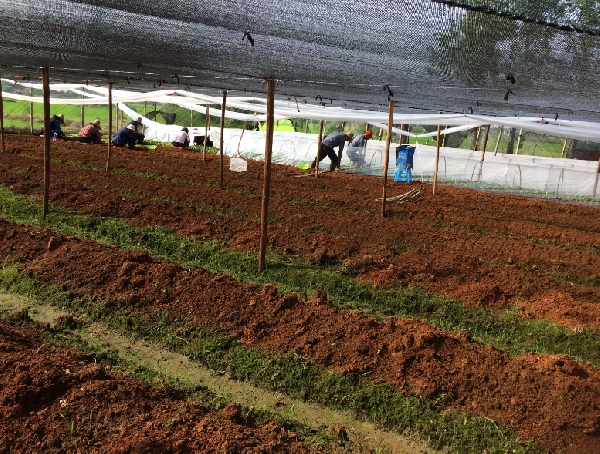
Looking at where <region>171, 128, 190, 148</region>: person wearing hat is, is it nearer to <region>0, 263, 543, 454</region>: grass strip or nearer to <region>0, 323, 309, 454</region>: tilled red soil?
<region>0, 263, 543, 454</region>: grass strip

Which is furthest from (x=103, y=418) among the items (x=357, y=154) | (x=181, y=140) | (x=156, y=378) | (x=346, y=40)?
(x=181, y=140)

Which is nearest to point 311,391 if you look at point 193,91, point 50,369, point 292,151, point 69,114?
point 50,369

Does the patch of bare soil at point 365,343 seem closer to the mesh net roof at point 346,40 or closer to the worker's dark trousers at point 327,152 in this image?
the mesh net roof at point 346,40

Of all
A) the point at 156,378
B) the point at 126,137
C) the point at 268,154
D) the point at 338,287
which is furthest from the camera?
the point at 126,137

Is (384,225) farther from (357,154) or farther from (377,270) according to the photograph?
(357,154)

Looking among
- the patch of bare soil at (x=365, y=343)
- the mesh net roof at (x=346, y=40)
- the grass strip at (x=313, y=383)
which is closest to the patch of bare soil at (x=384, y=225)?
the patch of bare soil at (x=365, y=343)

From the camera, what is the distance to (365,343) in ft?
14.4

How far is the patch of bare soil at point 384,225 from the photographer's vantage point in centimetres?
614

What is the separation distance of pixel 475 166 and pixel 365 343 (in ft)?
44.8

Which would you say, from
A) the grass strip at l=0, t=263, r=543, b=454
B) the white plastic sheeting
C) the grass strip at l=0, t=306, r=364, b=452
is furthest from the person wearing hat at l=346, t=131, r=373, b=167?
the grass strip at l=0, t=306, r=364, b=452

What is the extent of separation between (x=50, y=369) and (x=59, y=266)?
2.76 metres

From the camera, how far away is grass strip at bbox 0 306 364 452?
Result: 3445 millimetres

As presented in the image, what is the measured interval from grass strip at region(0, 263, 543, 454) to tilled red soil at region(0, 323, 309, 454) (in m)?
0.74

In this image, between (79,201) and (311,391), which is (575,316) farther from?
(79,201)
